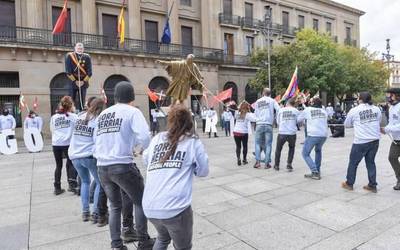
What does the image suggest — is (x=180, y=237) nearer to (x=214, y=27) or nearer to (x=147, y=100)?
(x=147, y=100)

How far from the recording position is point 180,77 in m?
6.02

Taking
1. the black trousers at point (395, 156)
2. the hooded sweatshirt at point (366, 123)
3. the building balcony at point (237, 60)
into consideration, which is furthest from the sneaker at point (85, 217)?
the building balcony at point (237, 60)

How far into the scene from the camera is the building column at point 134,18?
79.2ft

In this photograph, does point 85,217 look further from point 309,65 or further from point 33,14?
point 309,65

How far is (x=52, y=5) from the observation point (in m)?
21.9

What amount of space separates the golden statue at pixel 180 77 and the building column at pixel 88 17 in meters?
18.6

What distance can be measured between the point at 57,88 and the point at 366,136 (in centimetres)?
1976

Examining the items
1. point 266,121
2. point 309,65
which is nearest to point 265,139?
point 266,121

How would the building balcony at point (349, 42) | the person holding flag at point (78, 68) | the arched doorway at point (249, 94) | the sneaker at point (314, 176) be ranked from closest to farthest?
the sneaker at point (314, 176) → the person holding flag at point (78, 68) → the arched doorway at point (249, 94) → the building balcony at point (349, 42)

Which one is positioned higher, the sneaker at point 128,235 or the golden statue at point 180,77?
the golden statue at point 180,77

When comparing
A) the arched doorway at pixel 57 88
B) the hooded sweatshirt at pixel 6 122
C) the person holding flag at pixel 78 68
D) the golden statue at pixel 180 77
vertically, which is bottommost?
the hooded sweatshirt at pixel 6 122

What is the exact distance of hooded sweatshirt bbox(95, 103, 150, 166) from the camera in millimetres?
3482

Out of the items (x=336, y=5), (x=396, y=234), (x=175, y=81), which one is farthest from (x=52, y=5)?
(x=336, y=5)

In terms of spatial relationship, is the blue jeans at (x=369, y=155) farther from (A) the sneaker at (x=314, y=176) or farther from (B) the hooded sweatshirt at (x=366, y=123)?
(A) the sneaker at (x=314, y=176)
